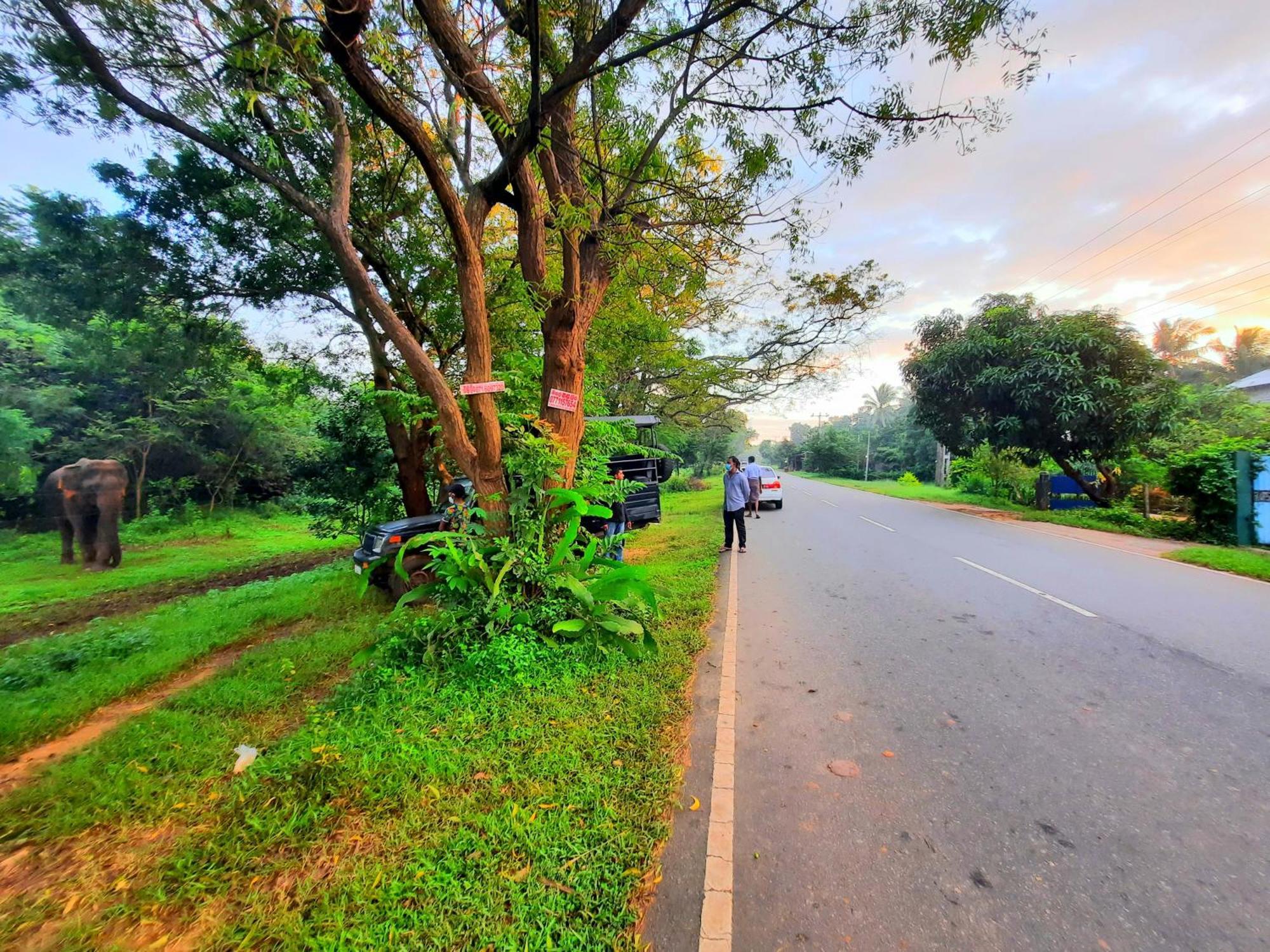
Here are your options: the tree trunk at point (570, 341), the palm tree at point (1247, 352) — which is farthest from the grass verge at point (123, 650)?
the palm tree at point (1247, 352)

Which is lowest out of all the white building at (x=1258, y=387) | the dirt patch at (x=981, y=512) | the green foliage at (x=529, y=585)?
the dirt patch at (x=981, y=512)

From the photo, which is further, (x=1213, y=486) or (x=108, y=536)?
(x=1213, y=486)

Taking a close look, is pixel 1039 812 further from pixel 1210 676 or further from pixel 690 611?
pixel 690 611

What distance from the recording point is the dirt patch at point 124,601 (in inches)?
235

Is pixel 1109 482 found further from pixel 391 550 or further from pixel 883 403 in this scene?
A: pixel 883 403

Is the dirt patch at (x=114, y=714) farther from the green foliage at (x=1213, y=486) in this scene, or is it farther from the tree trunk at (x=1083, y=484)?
the tree trunk at (x=1083, y=484)

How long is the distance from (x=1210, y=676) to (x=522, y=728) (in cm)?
503

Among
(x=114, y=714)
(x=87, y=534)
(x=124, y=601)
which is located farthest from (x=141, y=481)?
(x=114, y=714)

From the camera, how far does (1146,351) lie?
Result: 43.7 feet

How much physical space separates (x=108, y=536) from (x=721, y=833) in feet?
39.3

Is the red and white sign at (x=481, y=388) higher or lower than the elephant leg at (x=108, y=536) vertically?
higher

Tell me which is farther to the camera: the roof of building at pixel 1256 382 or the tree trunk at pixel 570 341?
the roof of building at pixel 1256 382

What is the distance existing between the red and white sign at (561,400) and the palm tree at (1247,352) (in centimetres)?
4880

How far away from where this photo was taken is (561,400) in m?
4.79
